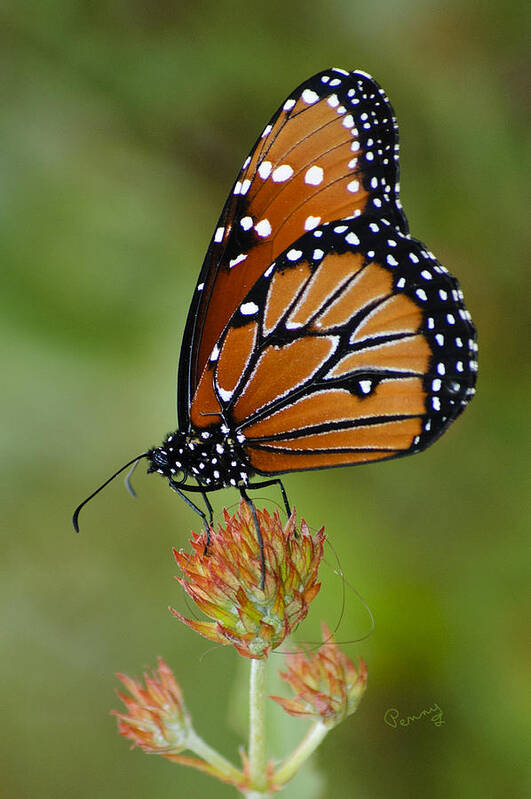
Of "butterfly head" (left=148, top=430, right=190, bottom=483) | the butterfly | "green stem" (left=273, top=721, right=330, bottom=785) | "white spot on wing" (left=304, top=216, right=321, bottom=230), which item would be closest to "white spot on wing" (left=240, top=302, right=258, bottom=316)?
the butterfly

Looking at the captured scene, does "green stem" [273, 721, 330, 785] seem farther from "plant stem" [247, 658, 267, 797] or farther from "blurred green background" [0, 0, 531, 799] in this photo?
"blurred green background" [0, 0, 531, 799]

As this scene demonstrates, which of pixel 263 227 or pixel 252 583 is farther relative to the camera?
pixel 263 227

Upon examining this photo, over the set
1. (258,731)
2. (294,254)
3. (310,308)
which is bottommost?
(258,731)

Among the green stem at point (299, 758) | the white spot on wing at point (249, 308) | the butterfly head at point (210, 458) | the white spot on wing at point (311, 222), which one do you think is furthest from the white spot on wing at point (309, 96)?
the green stem at point (299, 758)

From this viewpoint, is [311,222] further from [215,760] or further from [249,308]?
[215,760]
